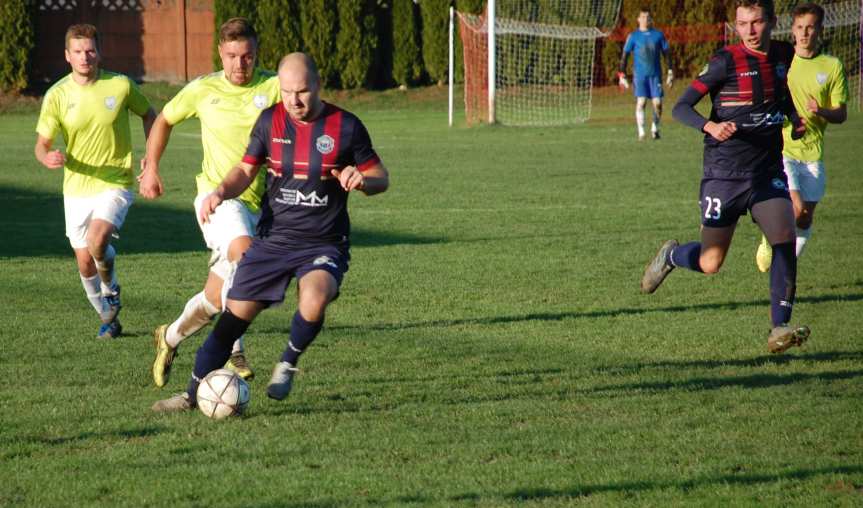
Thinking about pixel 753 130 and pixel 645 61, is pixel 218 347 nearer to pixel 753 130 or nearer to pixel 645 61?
pixel 753 130

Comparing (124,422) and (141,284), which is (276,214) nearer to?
(124,422)

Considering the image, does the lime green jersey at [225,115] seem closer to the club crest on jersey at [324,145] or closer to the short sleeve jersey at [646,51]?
the club crest on jersey at [324,145]

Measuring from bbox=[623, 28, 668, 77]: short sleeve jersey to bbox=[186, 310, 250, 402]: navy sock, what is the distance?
20.8 meters

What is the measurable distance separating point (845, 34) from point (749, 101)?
101ft

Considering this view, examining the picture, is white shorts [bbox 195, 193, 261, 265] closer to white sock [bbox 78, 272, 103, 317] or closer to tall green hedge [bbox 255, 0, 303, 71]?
white sock [bbox 78, 272, 103, 317]

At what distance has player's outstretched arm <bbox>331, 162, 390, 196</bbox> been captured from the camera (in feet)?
19.8

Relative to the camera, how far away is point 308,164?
20.9ft

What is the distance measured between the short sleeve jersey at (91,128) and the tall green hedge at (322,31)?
30.9 metres

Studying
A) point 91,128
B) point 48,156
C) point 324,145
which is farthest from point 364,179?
point 91,128

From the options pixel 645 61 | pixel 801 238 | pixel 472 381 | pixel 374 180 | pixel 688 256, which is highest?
pixel 374 180

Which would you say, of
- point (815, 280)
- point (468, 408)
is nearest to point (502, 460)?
point (468, 408)

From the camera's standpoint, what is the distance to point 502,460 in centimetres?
557

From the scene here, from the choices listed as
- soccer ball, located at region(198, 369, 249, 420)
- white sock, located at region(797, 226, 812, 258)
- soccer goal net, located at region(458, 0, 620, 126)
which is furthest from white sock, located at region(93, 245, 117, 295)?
A: soccer goal net, located at region(458, 0, 620, 126)

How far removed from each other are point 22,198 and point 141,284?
736cm
